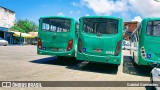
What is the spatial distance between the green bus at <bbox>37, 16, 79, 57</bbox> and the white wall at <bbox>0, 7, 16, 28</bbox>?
41.7 metres

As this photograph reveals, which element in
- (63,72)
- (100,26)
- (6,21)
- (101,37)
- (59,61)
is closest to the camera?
(63,72)

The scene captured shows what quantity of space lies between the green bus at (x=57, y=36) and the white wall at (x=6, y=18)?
41.7m

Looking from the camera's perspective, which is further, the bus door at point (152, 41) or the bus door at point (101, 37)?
the bus door at point (101, 37)

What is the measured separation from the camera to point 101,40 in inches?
476

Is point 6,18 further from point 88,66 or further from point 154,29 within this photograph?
point 154,29

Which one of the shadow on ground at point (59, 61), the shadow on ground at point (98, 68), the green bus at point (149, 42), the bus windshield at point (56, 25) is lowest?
the shadow on ground at point (98, 68)

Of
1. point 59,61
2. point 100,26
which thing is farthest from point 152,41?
point 59,61

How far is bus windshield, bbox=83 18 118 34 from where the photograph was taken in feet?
39.8

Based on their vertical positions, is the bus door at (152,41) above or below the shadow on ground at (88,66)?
above

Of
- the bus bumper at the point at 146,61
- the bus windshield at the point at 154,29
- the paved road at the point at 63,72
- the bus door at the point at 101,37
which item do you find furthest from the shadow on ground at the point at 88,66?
the bus windshield at the point at 154,29

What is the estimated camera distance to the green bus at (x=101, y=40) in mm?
11938

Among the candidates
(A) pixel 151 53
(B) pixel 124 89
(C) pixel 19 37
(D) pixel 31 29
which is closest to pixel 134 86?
(B) pixel 124 89

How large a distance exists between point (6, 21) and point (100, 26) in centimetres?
4738

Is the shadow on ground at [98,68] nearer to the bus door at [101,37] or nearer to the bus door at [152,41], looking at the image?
the bus door at [101,37]
